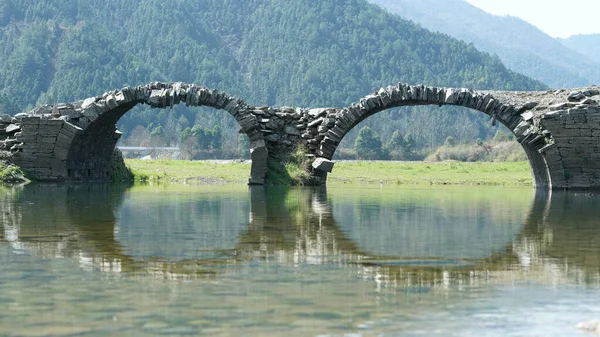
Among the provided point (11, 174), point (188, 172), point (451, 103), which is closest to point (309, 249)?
point (451, 103)

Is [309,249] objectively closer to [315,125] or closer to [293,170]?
[293,170]

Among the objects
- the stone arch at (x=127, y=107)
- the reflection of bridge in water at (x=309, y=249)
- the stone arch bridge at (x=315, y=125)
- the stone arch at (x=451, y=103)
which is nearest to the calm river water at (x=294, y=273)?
the reflection of bridge in water at (x=309, y=249)

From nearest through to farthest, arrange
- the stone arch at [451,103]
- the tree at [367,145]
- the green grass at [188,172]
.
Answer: the stone arch at [451,103]
the green grass at [188,172]
the tree at [367,145]

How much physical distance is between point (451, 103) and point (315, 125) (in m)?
4.73

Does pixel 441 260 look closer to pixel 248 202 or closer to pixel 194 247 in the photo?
pixel 194 247

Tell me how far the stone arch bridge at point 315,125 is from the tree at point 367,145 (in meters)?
93.0

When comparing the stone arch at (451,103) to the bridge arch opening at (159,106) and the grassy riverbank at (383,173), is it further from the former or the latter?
the grassy riverbank at (383,173)

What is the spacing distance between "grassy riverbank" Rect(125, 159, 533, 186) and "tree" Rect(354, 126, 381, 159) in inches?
2821

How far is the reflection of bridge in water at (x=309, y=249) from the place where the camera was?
484 inches

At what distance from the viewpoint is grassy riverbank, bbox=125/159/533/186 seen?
4481cm

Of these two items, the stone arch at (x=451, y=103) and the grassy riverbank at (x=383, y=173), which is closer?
the stone arch at (x=451, y=103)

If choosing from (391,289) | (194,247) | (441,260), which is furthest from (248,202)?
(391,289)

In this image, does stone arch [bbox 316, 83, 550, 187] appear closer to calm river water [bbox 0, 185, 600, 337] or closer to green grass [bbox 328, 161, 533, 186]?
green grass [bbox 328, 161, 533, 186]

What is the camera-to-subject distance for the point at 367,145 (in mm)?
135125
